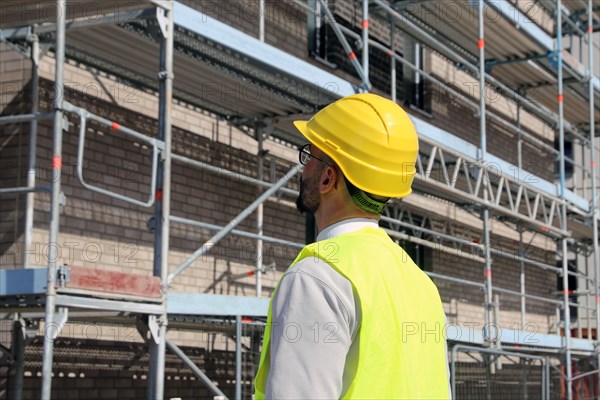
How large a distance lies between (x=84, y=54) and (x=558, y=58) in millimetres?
8887

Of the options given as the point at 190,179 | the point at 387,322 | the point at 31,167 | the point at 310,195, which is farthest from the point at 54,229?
the point at 387,322

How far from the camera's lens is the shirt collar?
2.13 metres

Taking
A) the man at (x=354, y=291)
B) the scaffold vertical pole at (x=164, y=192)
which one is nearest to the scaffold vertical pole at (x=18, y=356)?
the scaffold vertical pole at (x=164, y=192)

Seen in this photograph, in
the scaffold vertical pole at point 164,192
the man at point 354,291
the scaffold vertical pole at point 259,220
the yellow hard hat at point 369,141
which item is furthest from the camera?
the scaffold vertical pole at point 259,220

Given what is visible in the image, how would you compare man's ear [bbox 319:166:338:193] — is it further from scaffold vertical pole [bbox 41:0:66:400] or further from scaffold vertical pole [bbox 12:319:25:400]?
scaffold vertical pole [bbox 12:319:25:400]

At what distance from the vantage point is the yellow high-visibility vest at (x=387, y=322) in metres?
1.91

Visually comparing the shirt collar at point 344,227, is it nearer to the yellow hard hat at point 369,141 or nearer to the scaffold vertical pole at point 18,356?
the yellow hard hat at point 369,141

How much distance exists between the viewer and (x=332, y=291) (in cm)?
188

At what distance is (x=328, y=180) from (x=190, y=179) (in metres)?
7.92

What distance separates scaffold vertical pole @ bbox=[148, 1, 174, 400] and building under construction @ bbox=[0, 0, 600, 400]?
2 centimetres

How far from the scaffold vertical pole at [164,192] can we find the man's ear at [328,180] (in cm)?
527

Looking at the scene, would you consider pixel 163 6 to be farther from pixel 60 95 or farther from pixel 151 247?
pixel 151 247

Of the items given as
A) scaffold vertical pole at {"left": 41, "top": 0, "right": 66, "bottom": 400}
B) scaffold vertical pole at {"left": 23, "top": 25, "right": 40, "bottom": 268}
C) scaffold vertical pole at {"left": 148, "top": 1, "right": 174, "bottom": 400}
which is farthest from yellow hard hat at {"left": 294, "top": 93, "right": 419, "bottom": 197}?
scaffold vertical pole at {"left": 23, "top": 25, "right": 40, "bottom": 268}

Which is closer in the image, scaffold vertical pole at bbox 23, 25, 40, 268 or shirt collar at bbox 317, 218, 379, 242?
shirt collar at bbox 317, 218, 379, 242
